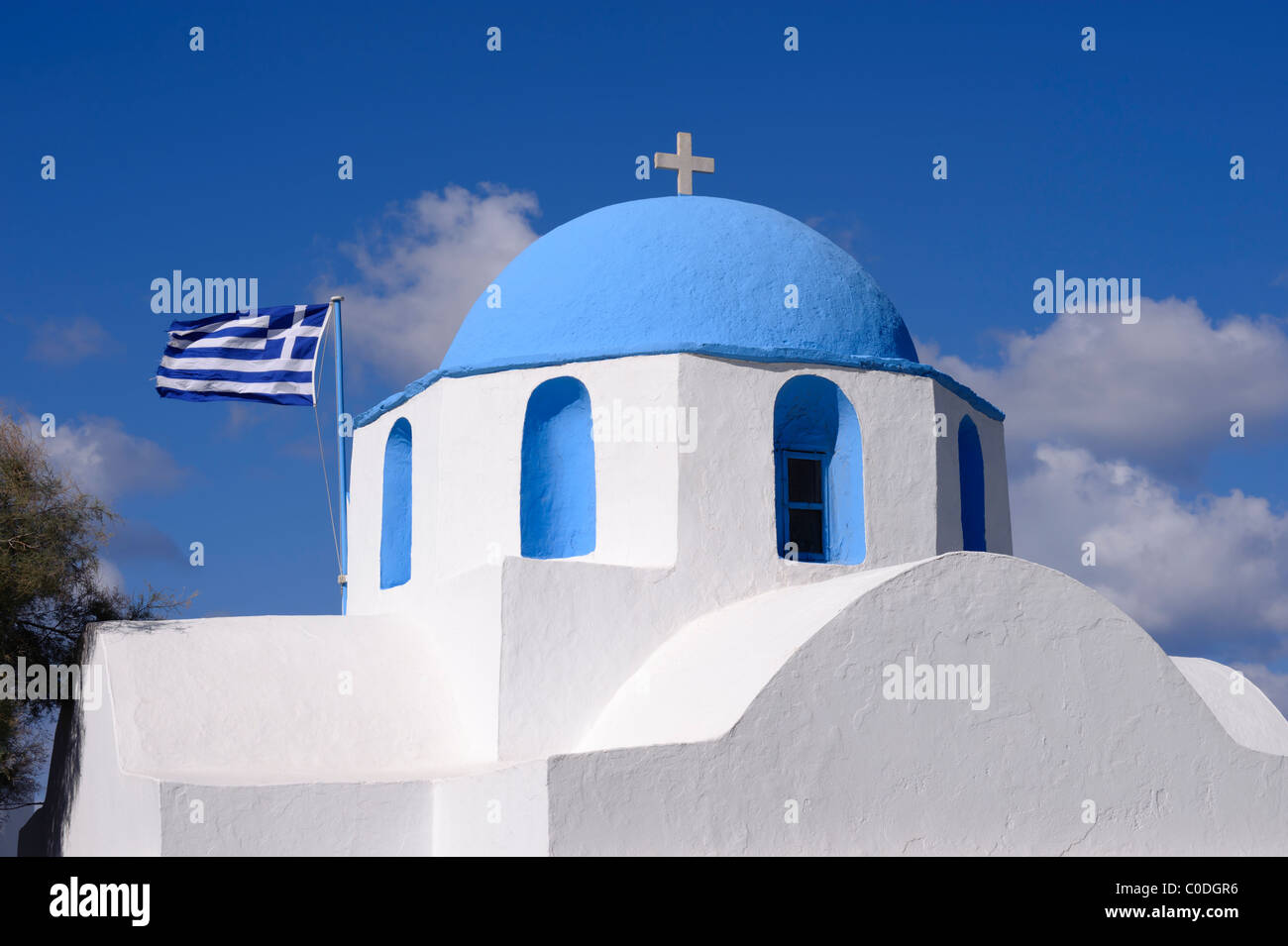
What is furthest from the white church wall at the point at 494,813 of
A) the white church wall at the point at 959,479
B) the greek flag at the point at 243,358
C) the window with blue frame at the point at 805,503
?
the greek flag at the point at 243,358

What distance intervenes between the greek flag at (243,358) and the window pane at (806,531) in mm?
4362

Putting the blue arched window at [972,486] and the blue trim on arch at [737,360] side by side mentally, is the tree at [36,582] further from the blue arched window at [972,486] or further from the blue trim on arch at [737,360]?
the blue arched window at [972,486]

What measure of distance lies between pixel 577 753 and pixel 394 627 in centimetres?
326

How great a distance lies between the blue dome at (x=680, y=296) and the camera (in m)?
11.2

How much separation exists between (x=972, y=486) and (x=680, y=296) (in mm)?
3244

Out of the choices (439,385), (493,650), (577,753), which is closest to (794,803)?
(577,753)

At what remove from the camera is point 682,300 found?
11320 mm

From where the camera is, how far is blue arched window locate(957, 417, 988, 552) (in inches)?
493

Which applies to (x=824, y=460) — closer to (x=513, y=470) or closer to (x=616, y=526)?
(x=616, y=526)

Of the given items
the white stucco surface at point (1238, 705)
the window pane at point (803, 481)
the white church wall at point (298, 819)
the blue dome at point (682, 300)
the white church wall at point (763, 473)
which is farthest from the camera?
the window pane at point (803, 481)

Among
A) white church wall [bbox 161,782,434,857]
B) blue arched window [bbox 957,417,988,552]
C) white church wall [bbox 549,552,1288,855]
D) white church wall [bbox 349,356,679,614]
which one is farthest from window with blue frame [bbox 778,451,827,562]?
white church wall [bbox 161,782,434,857]

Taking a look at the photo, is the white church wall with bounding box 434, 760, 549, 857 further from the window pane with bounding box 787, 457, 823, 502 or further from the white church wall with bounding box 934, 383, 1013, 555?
the white church wall with bounding box 934, 383, 1013, 555

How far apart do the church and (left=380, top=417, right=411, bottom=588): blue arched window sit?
3cm

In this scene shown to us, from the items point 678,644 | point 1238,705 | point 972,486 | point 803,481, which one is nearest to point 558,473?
point 678,644
